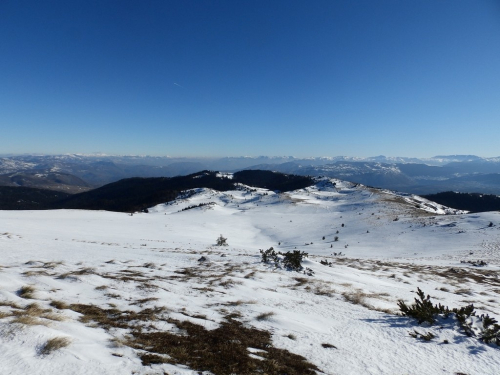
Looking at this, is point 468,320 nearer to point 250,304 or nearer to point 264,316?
point 264,316

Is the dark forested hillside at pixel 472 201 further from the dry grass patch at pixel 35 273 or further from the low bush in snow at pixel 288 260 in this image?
the dry grass patch at pixel 35 273

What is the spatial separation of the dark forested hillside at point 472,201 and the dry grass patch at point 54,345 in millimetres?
160897

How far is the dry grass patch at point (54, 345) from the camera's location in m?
4.17

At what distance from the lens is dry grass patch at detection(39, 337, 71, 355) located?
4.17 meters

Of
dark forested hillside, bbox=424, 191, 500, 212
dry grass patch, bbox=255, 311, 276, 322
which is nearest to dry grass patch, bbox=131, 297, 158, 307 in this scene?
dry grass patch, bbox=255, 311, 276, 322

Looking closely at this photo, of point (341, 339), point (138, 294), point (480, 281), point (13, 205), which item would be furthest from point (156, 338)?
point (13, 205)

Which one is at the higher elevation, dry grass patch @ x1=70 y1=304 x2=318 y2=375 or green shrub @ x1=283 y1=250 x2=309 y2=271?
dry grass patch @ x1=70 y1=304 x2=318 y2=375

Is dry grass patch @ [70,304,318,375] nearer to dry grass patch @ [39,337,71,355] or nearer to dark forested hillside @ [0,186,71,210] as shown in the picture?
dry grass patch @ [39,337,71,355]

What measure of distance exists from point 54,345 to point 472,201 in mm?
171396

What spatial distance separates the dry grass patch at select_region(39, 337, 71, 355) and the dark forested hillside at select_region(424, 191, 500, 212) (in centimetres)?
16090

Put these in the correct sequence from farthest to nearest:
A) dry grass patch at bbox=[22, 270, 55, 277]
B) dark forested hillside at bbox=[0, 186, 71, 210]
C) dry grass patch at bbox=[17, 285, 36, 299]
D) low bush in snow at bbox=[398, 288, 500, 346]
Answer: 1. dark forested hillside at bbox=[0, 186, 71, 210]
2. dry grass patch at bbox=[22, 270, 55, 277]
3. dry grass patch at bbox=[17, 285, 36, 299]
4. low bush in snow at bbox=[398, 288, 500, 346]

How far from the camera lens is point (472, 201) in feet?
424

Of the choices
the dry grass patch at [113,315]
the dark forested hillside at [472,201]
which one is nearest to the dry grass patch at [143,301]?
the dry grass patch at [113,315]

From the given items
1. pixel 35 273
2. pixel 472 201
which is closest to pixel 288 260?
pixel 35 273
